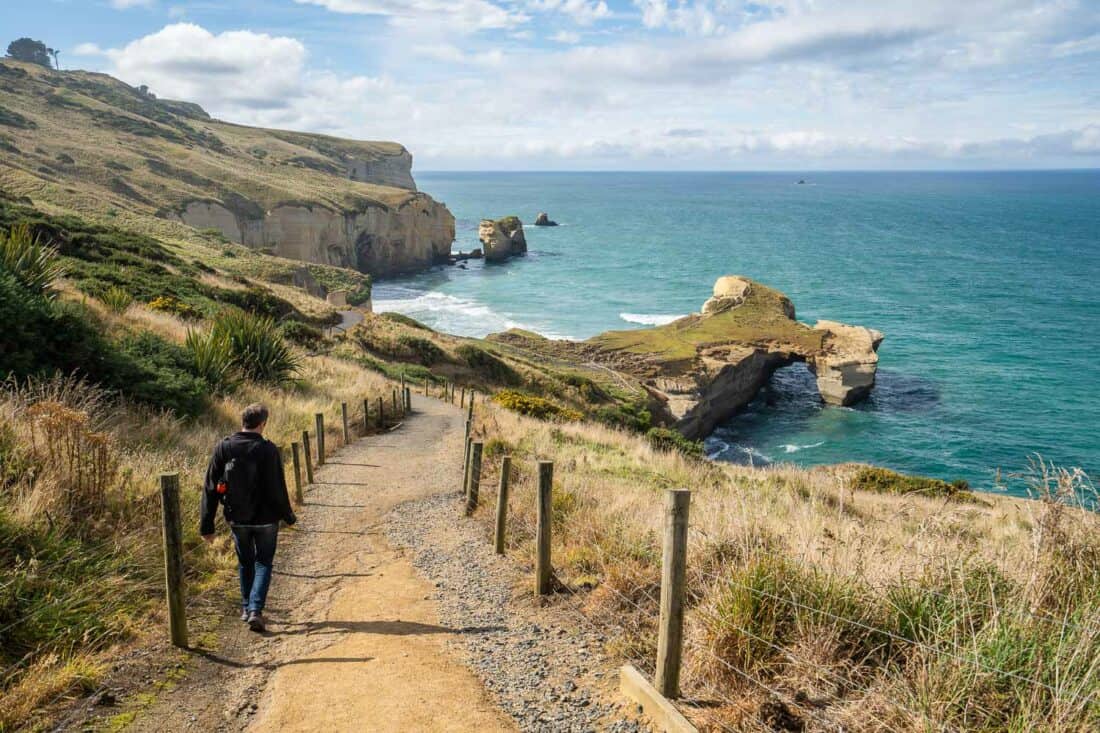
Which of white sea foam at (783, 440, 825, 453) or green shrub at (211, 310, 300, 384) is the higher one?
green shrub at (211, 310, 300, 384)

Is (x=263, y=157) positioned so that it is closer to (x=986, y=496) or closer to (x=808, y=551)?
(x=986, y=496)

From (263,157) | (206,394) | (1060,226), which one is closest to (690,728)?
(206,394)

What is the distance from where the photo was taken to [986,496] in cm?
2277

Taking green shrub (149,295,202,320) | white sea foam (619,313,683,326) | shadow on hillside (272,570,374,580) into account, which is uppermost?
green shrub (149,295,202,320)

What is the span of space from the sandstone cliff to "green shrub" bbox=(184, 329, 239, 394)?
36354 millimetres

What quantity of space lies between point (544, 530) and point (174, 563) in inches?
126

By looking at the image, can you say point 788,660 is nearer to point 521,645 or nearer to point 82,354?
point 521,645

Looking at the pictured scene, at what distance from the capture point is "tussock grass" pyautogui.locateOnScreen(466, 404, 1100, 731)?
3.76 metres

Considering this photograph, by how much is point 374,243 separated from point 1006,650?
95.0 metres

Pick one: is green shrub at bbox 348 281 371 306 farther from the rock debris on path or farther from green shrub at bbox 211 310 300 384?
the rock debris on path

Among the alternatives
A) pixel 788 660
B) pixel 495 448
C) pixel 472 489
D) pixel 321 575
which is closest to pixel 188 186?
pixel 495 448

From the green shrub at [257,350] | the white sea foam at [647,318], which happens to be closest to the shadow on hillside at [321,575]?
the green shrub at [257,350]

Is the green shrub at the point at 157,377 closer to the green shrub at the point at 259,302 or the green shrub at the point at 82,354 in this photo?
the green shrub at the point at 82,354

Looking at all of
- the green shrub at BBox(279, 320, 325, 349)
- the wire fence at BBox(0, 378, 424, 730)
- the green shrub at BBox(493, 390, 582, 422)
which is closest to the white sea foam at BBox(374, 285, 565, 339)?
the green shrub at BBox(279, 320, 325, 349)
